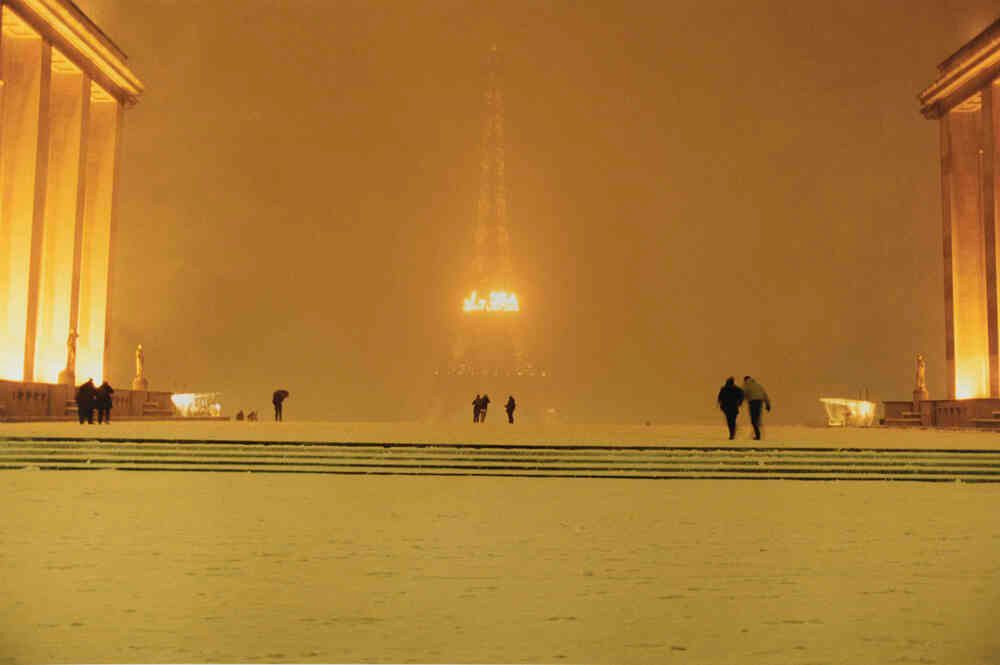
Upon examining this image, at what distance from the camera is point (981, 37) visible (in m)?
43.0

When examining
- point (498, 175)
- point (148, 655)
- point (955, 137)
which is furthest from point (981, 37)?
point (148, 655)

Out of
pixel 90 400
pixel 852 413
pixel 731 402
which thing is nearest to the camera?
pixel 731 402

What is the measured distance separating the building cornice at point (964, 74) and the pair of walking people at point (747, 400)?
26487 millimetres

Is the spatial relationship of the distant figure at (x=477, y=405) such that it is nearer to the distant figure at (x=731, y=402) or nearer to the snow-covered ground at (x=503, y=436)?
the snow-covered ground at (x=503, y=436)

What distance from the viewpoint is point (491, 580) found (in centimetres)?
736

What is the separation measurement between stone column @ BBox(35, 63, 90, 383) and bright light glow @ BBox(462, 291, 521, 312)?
91.5 ft

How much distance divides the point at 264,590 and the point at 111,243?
1779 inches

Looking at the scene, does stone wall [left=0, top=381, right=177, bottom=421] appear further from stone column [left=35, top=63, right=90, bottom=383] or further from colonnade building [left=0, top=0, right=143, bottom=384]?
stone column [left=35, top=63, right=90, bottom=383]

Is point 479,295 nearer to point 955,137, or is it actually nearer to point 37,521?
point 955,137

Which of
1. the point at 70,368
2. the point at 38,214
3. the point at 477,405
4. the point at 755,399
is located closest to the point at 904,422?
the point at 477,405

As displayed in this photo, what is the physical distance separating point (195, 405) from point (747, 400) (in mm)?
29511

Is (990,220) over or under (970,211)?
under

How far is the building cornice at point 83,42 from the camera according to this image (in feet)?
129

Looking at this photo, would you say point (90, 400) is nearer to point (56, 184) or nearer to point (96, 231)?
point (56, 184)
